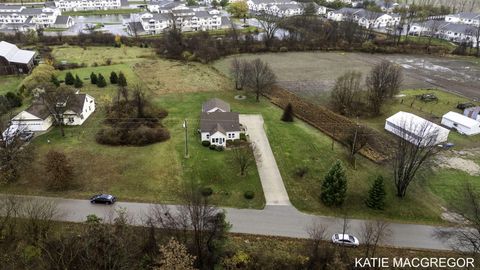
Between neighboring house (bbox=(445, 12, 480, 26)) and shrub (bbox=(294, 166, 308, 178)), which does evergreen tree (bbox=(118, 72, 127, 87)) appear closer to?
shrub (bbox=(294, 166, 308, 178))

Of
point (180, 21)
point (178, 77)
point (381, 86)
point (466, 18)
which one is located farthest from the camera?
point (466, 18)

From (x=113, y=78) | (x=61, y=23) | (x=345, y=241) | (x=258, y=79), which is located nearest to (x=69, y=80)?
(x=113, y=78)

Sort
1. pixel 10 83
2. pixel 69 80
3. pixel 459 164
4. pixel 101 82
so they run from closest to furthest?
1. pixel 459 164
2. pixel 101 82
3. pixel 69 80
4. pixel 10 83

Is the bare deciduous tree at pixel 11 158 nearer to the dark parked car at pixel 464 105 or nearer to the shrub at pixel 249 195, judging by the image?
the shrub at pixel 249 195

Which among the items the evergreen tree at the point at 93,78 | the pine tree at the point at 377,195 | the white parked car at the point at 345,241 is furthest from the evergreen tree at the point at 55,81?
the pine tree at the point at 377,195

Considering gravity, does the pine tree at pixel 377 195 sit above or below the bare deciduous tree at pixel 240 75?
below

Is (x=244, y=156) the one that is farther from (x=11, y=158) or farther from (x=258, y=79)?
(x=258, y=79)

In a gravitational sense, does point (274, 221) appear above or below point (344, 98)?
below

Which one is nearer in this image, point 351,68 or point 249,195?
point 249,195
